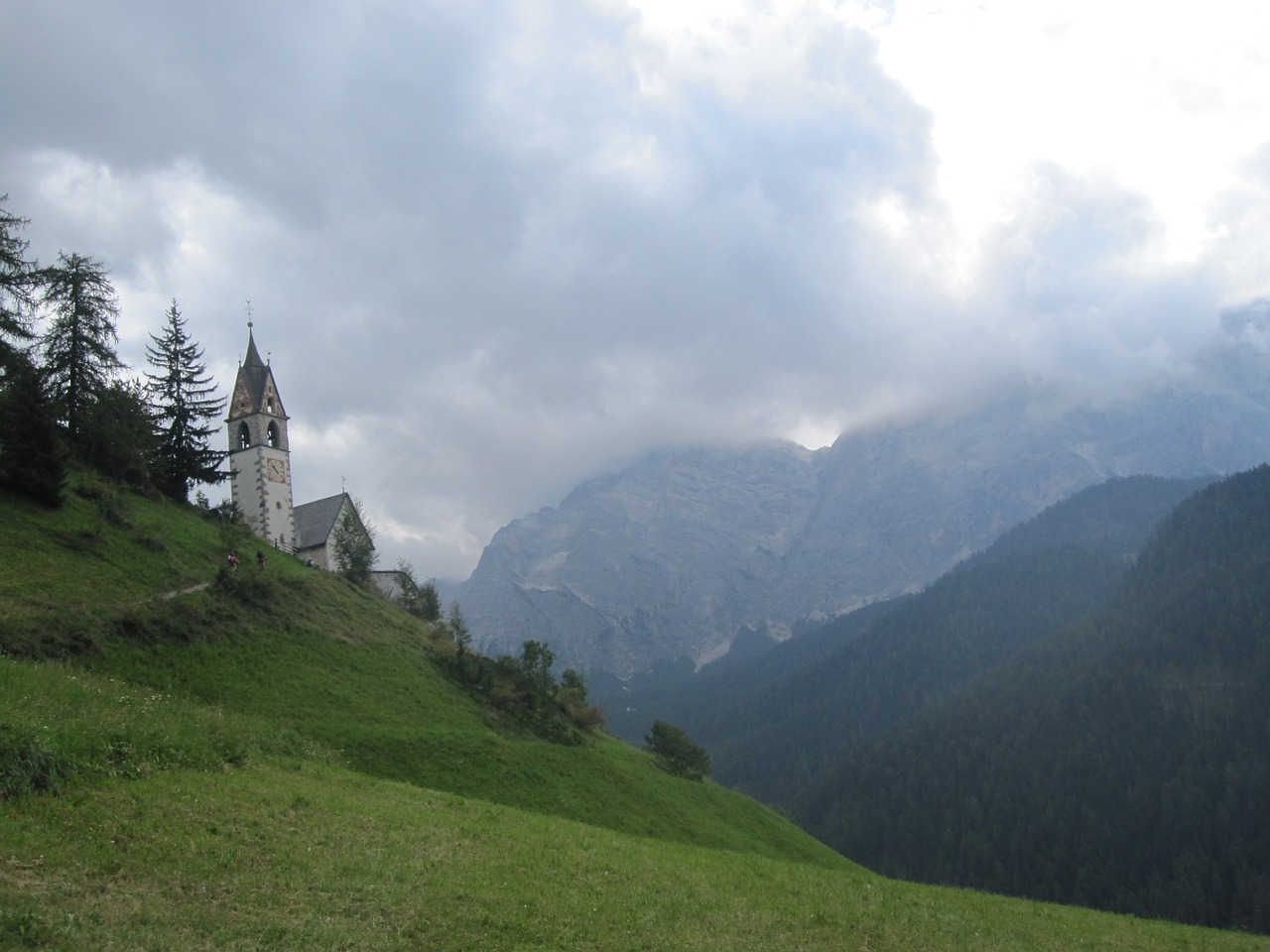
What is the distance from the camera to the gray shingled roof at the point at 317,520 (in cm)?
8088

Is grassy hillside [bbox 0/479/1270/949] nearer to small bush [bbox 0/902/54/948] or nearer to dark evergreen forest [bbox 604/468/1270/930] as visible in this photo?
small bush [bbox 0/902/54/948]

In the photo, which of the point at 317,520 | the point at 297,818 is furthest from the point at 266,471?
the point at 297,818

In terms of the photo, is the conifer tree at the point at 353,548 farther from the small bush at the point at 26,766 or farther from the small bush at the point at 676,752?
the small bush at the point at 26,766

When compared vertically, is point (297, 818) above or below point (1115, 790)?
above

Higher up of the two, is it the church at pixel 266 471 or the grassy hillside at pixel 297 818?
the church at pixel 266 471

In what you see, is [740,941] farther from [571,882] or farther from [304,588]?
[304,588]

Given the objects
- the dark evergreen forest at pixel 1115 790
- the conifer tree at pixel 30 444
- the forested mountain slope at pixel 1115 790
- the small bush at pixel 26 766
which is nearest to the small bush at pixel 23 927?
the small bush at pixel 26 766

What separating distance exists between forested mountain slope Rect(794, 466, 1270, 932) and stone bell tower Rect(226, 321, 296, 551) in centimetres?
12783

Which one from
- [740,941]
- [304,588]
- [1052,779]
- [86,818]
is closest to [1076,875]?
[1052,779]

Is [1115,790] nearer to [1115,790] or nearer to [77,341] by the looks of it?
[1115,790]

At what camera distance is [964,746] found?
190 meters

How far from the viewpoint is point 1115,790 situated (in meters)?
161

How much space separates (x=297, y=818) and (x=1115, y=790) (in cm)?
18037

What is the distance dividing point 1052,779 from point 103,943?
616ft
